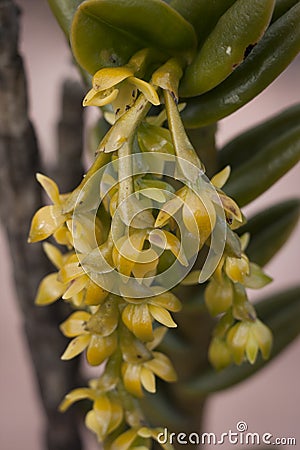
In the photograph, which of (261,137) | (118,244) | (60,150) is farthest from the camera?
(60,150)

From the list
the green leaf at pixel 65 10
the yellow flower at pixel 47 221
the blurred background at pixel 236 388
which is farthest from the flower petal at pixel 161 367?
the blurred background at pixel 236 388

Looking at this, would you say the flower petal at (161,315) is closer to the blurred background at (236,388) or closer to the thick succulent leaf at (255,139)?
the thick succulent leaf at (255,139)

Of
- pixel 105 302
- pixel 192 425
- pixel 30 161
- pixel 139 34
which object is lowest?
pixel 192 425

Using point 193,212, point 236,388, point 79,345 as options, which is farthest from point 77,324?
point 236,388

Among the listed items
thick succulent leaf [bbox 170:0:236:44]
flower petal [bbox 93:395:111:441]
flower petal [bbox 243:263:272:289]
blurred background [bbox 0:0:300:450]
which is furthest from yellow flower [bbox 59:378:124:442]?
blurred background [bbox 0:0:300:450]

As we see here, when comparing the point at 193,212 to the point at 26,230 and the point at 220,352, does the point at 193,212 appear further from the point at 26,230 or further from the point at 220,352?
the point at 26,230

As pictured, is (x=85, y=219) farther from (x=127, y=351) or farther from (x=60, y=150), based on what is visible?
(x=60, y=150)

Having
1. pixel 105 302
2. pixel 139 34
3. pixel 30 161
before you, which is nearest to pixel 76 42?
pixel 139 34
